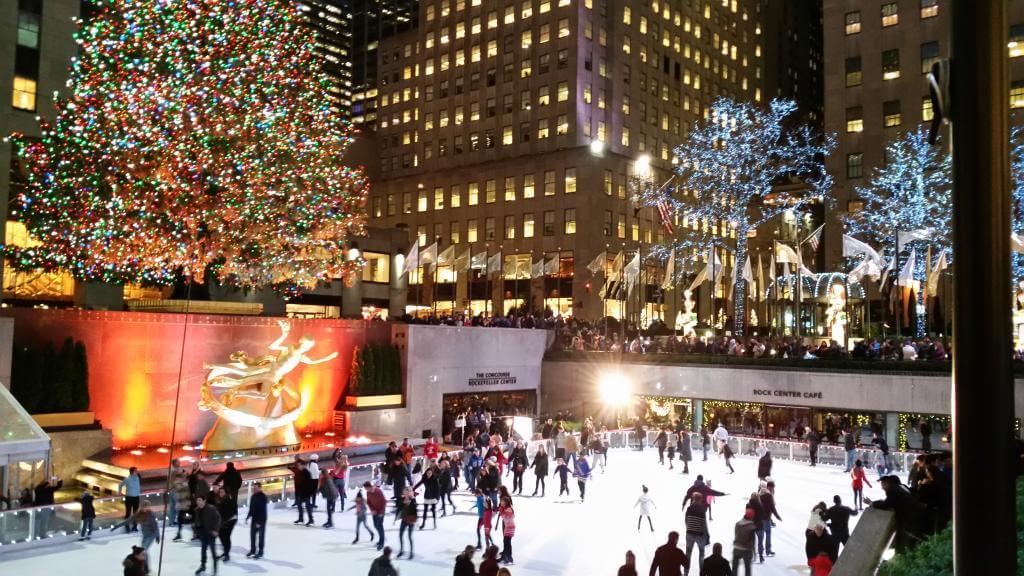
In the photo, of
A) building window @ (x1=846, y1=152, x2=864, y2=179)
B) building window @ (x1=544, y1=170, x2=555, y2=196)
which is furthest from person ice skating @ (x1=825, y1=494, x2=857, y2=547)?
building window @ (x1=544, y1=170, x2=555, y2=196)

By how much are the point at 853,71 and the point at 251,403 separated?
48.5 m

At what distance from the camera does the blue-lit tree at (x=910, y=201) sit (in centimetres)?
4350

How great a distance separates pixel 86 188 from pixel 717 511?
2191 cm

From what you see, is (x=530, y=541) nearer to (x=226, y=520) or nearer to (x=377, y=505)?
(x=377, y=505)

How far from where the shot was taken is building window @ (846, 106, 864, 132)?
5378 centimetres

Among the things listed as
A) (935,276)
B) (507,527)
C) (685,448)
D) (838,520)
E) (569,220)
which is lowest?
(685,448)

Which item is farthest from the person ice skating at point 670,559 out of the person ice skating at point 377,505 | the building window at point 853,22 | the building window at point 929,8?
the building window at point 853,22

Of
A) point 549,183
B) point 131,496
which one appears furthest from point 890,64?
point 131,496

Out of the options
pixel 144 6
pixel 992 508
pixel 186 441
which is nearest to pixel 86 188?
pixel 144 6

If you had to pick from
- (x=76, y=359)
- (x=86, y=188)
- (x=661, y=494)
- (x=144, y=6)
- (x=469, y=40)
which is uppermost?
(x=469, y=40)

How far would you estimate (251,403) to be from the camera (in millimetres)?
23062

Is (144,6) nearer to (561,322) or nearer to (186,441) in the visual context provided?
(186,441)

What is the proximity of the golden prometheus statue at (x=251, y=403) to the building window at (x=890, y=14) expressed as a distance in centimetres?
4775

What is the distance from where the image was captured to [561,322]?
40875 millimetres
